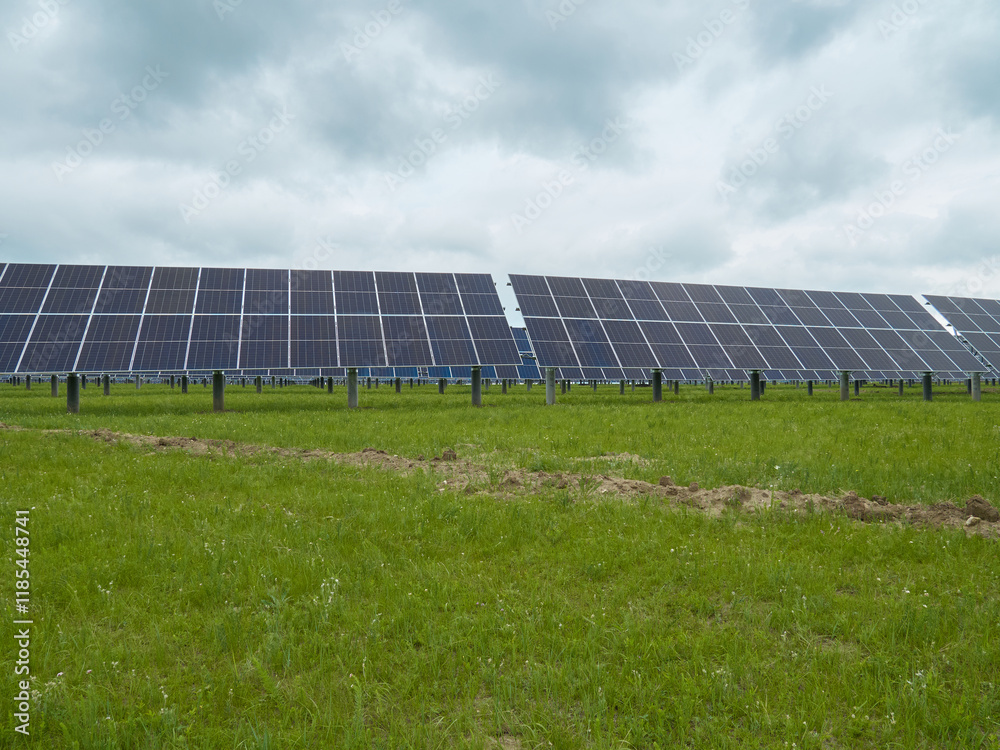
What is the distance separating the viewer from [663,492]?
8461mm

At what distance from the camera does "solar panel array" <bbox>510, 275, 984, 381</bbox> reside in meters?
29.1

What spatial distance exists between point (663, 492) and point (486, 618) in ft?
15.0

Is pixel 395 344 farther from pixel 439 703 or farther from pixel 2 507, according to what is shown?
pixel 439 703

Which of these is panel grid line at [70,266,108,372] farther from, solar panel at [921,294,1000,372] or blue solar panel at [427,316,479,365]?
solar panel at [921,294,1000,372]

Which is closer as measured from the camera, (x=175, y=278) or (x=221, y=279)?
(x=175, y=278)

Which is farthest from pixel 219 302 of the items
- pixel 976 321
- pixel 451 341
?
pixel 976 321

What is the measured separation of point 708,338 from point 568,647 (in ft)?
99.9

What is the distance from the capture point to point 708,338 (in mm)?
32250

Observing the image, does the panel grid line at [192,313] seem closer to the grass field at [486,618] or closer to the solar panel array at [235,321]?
the solar panel array at [235,321]

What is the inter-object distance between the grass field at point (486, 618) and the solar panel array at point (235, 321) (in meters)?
15.8

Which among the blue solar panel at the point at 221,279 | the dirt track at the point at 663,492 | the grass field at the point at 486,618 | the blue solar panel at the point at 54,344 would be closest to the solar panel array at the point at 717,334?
the blue solar panel at the point at 221,279

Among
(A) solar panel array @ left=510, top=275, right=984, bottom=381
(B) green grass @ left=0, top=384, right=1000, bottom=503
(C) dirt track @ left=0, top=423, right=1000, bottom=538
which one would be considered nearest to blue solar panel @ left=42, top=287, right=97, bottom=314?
(B) green grass @ left=0, top=384, right=1000, bottom=503

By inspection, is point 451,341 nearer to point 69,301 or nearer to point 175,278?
point 175,278

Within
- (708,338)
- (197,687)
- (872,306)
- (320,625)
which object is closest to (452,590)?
(320,625)
